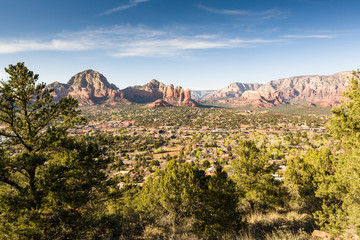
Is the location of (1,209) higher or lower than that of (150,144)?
higher

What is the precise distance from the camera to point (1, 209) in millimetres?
6852

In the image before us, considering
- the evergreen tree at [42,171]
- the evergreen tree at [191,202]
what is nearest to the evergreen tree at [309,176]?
the evergreen tree at [191,202]

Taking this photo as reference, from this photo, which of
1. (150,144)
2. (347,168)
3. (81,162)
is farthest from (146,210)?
(150,144)

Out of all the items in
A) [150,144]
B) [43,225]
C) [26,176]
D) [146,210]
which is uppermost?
[26,176]

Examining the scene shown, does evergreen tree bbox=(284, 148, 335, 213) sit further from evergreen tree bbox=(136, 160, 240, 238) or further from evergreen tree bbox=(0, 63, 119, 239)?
evergreen tree bbox=(0, 63, 119, 239)

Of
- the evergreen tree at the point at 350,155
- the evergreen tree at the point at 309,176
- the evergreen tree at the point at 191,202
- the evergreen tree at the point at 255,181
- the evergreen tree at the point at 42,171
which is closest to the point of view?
the evergreen tree at the point at 42,171

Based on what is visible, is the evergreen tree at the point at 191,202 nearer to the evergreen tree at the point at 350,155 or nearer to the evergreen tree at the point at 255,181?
the evergreen tree at the point at 255,181

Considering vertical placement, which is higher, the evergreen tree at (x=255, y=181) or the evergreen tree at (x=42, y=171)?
the evergreen tree at (x=42, y=171)

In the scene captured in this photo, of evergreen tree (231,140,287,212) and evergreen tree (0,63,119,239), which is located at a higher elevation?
evergreen tree (0,63,119,239)

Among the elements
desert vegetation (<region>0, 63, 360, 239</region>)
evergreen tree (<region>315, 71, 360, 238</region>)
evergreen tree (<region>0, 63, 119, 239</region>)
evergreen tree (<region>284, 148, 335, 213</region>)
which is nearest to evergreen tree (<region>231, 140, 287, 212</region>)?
desert vegetation (<region>0, 63, 360, 239</region>)

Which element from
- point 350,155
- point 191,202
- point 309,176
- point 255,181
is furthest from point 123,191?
point 309,176

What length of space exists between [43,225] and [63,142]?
13.1 feet

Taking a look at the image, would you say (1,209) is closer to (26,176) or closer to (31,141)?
(26,176)

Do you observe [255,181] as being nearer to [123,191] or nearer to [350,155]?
[350,155]
